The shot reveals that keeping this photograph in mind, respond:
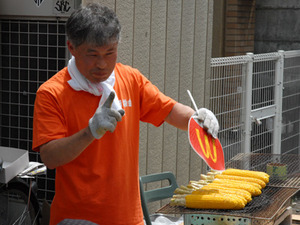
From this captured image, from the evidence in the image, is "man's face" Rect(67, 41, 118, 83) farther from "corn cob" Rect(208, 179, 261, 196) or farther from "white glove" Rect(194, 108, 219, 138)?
"corn cob" Rect(208, 179, 261, 196)

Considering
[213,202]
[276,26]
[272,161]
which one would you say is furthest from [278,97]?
[213,202]

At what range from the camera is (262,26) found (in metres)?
10.2

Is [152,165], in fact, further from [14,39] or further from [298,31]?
[298,31]

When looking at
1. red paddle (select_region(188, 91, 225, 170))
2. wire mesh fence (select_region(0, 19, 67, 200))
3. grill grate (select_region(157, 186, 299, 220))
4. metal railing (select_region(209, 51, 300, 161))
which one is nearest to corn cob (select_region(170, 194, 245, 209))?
grill grate (select_region(157, 186, 299, 220))

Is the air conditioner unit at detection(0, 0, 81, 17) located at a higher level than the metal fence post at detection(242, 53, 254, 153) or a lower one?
higher

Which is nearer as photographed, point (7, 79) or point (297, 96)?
point (7, 79)

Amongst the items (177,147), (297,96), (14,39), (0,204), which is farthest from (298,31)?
(0,204)

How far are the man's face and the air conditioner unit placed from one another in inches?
75.9

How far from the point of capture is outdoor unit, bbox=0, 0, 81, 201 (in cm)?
471

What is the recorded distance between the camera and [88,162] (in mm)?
2721

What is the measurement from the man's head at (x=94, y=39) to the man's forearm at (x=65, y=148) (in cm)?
35

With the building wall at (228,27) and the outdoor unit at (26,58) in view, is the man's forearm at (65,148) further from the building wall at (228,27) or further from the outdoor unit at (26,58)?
the building wall at (228,27)

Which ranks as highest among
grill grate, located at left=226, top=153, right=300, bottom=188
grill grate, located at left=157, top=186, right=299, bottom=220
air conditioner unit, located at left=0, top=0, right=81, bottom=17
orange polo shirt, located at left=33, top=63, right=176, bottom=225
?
air conditioner unit, located at left=0, top=0, right=81, bottom=17

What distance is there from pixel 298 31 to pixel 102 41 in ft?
25.8
